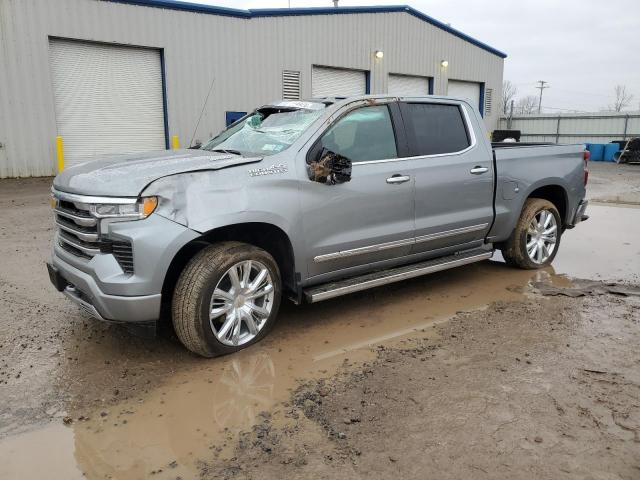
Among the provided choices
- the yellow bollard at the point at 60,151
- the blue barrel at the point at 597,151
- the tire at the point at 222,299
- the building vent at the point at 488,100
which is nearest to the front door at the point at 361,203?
the tire at the point at 222,299

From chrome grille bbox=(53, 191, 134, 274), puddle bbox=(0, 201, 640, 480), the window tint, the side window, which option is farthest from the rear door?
chrome grille bbox=(53, 191, 134, 274)

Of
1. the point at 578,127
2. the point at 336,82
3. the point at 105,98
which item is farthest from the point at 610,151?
the point at 105,98

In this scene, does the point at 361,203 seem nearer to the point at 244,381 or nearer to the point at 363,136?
the point at 363,136

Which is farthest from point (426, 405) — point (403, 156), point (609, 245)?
point (609, 245)

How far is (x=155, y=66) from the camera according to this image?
666 inches

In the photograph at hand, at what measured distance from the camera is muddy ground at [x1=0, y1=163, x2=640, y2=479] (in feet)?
8.89

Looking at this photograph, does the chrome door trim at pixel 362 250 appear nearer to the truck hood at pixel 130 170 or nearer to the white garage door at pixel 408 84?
Result: the truck hood at pixel 130 170

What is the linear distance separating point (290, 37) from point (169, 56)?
16.4ft

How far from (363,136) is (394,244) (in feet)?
3.21

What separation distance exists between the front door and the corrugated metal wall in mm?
27926

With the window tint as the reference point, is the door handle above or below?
below

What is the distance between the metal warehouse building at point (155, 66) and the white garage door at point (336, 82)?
4cm

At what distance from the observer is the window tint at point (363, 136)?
175 inches

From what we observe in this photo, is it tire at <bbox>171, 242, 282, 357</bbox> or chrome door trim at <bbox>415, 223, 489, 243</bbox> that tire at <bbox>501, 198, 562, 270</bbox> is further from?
tire at <bbox>171, 242, 282, 357</bbox>
